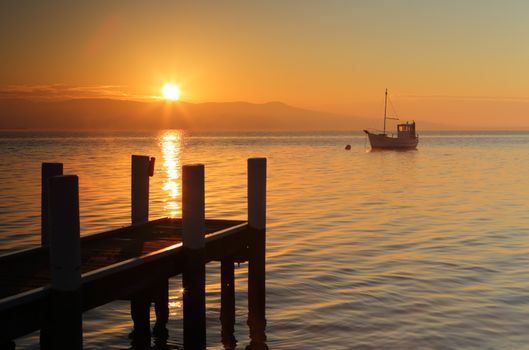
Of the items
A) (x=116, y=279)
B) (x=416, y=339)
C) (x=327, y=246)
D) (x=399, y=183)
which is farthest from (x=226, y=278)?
(x=399, y=183)

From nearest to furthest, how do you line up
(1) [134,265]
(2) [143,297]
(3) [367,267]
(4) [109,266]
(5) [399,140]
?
(4) [109,266]
(1) [134,265]
(2) [143,297]
(3) [367,267]
(5) [399,140]

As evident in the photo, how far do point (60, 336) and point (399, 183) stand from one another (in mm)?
38030

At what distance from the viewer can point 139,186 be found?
11.0 metres

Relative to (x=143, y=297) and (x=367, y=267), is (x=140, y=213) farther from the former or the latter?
(x=367, y=267)

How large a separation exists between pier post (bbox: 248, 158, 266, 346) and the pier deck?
0.60 feet

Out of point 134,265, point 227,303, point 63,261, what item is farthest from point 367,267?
point 63,261

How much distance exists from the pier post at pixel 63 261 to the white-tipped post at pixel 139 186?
4.64 m

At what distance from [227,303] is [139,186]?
7.84 ft

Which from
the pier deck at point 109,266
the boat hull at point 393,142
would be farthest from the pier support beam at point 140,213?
the boat hull at point 393,142

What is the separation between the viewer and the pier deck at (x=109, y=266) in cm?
606

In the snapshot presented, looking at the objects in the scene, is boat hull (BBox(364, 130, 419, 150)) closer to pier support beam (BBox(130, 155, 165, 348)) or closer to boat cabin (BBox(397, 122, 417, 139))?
boat cabin (BBox(397, 122, 417, 139))

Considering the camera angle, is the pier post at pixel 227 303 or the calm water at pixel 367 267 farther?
the calm water at pixel 367 267

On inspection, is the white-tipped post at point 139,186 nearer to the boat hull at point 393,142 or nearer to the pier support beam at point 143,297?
the pier support beam at point 143,297

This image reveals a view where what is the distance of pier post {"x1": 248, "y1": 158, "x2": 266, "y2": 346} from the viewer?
1035 cm
